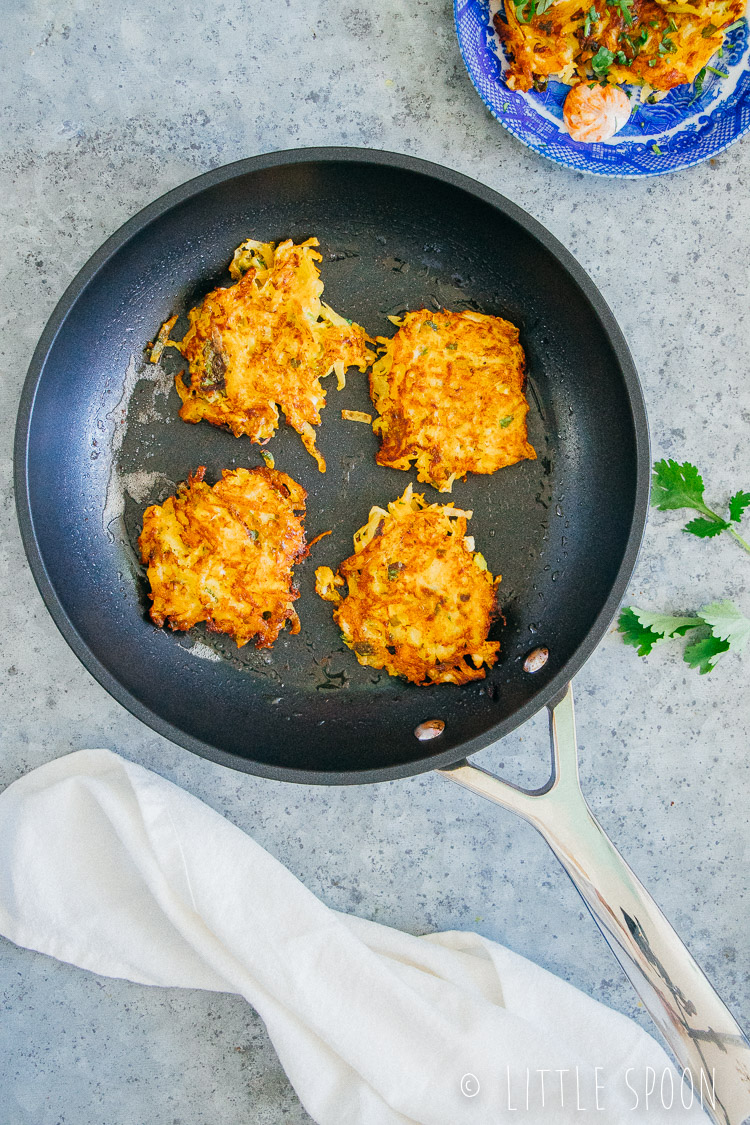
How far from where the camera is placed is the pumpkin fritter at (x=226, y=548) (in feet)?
7.37

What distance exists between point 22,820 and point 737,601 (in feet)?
7.63

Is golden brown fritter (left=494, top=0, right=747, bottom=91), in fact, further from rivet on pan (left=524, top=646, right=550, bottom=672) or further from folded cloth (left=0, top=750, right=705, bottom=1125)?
folded cloth (left=0, top=750, right=705, bottom=1125)

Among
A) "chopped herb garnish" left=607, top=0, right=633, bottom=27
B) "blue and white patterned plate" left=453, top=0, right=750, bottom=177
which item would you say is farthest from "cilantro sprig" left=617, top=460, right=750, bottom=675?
"chopped herb garnish" left=607, top=0, right=633, bottom=27

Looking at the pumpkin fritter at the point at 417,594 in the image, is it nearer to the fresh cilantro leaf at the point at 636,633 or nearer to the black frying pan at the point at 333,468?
the black frying pan at the point at 333,468

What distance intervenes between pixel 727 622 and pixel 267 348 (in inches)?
63.7

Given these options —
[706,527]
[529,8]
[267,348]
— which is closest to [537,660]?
[706,527]

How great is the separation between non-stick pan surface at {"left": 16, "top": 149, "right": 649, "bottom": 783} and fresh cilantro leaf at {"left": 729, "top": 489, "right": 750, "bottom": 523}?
0.38 metres

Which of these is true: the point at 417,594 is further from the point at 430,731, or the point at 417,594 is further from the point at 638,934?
the point at 638,934

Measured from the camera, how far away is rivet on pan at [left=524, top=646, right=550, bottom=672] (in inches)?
91.2

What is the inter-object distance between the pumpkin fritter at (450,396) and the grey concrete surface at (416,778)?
0.42 meters

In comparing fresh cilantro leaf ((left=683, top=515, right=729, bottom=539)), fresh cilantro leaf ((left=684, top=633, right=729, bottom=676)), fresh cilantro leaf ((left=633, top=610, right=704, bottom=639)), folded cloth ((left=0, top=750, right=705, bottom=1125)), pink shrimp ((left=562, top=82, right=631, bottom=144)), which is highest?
pink shrimp ((left=562, top=82, right=631, bottom=144))

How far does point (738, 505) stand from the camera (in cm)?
231

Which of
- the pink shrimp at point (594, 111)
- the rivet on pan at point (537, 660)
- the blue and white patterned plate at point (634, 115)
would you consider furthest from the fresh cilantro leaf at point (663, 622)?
the pink shrimp at point (594, 111)

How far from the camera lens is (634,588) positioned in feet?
7.84
